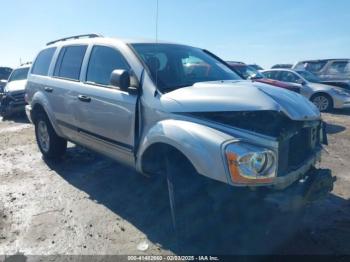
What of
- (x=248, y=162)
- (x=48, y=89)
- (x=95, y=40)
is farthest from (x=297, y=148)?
(x=48, y=89)

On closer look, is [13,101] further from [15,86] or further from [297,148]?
[297,148]

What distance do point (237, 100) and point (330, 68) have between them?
13.3 meters

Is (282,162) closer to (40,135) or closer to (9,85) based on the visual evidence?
(40,135)

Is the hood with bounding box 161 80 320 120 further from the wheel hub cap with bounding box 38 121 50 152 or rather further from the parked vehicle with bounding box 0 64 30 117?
the parked vehicle with bounding box 0 64 30 117

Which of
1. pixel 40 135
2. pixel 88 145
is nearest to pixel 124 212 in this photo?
pixel 88 145

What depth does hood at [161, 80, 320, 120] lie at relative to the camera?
9.39 feet

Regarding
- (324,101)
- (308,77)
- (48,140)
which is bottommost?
(48,140)

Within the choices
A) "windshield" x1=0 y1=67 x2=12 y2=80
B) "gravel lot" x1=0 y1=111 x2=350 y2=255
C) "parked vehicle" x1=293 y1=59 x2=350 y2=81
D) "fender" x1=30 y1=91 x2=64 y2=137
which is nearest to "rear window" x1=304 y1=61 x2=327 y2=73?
"parked vehicle" x1=293 y1=59 x2=350 y2=81

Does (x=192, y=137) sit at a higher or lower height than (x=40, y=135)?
higher

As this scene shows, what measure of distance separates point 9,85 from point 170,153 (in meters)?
11.4

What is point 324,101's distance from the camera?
37.4ft

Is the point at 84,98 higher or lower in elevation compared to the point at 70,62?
lower

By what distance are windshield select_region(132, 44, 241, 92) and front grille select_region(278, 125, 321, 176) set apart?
1.22 m

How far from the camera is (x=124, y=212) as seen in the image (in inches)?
157
